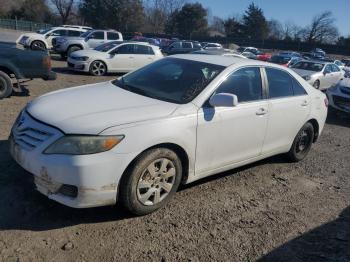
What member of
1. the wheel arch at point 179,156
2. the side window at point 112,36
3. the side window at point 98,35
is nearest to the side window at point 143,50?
the side window at point 98,35

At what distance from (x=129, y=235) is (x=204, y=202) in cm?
110

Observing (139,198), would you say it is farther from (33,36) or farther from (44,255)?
(33,36)

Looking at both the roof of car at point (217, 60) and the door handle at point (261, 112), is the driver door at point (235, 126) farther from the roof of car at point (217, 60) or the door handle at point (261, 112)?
the roof of car at point (217, 60)

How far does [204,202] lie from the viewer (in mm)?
4203

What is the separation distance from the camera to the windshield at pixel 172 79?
4.18 m

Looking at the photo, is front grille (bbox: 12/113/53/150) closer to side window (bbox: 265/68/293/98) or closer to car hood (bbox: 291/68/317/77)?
side window (bbox: 265/68/293/98)

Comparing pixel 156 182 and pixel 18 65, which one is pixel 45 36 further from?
pixel 156 182

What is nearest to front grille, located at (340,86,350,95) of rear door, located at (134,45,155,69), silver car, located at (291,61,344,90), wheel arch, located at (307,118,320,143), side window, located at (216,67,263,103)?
silver car, located at (291,61,344,90)

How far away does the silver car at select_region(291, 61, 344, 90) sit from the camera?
15.5 metres

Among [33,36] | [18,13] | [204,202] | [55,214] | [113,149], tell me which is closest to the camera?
[113,149]

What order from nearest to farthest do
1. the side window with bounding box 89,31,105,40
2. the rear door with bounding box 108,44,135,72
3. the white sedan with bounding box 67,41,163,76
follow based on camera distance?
the white sedan with bounding box 67,41,163,76, the rear door with bounding box 108,44,135,72, the side window with bounding box 89,31,105,40

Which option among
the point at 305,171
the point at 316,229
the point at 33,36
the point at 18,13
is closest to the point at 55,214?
the point at 316,229

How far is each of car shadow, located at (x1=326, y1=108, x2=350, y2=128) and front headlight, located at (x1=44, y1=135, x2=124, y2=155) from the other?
814 cm

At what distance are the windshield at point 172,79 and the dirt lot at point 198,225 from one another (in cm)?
119
